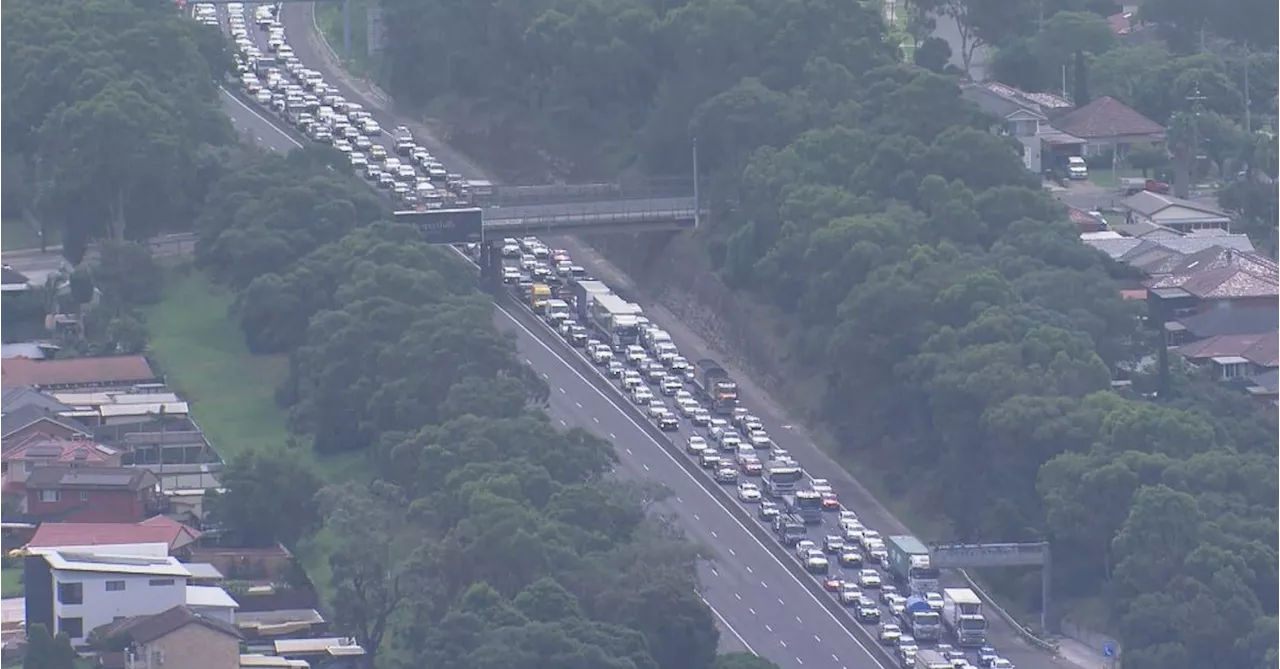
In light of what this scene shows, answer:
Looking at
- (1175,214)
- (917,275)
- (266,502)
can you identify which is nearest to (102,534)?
(266,502)

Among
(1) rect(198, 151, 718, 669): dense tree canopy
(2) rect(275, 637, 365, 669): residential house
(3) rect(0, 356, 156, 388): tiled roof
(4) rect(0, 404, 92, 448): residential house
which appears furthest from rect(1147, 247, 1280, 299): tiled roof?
(2) rect(275, 637, 365, 669): residential house

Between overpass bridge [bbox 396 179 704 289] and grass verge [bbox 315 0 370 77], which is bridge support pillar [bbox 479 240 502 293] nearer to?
overpass bridge [bbox 396 179 704 289]

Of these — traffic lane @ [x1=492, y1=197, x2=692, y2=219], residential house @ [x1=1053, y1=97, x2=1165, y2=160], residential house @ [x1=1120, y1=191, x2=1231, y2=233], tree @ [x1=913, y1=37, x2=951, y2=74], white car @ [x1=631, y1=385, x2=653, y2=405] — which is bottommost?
white car @ [x1=631, y1=385, x2=653, y2=405]

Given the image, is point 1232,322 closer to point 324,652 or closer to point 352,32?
point 324,652

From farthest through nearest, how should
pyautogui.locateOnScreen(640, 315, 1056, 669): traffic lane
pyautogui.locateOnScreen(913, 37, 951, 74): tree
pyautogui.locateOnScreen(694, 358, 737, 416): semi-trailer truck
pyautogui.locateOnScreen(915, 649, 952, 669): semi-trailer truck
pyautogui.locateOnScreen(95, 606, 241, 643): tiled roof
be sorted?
pyautogui.locateOnScreen(913, 37, 951, 74): tree
pyautogui.locateOnScreen(694, 358, 737, 416): semi-trailer truck
pyautogui.locateOnScreen(640, 315, 1056, 669): traffic lane
pyautogui.locateOnScreen(915, 649, 952, 669): semi-trailer truck
pyautogui.locateOnScreen(95, 606, 241, 643): tiled roof

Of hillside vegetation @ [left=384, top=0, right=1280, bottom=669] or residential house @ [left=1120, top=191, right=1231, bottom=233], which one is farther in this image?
residential house @ [left=1120, top=191, right=1231, bottom=233]
